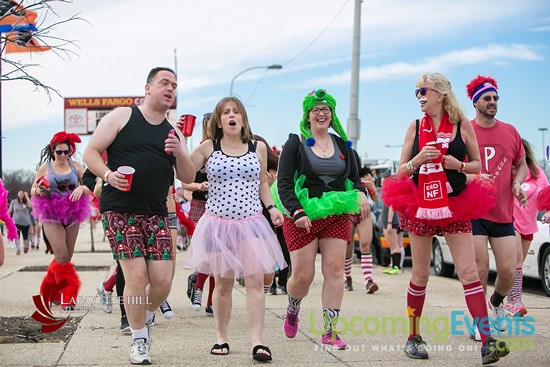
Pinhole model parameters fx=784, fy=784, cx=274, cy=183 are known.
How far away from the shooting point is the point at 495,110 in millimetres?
6867

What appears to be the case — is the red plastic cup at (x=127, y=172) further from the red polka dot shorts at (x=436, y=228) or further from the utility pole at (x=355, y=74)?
the utility pole at (x=355, y=74)

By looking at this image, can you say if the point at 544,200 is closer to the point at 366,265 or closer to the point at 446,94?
the point at 446,94

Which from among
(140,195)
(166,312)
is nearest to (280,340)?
(166,312)

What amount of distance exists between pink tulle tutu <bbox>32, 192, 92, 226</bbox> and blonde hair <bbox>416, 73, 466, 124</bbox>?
4359mm

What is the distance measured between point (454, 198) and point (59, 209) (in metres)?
4.54

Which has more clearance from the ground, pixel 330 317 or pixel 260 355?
pixel 330 317

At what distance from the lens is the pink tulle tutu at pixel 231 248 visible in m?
5.96

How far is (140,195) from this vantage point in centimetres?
565

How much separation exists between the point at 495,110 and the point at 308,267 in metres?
2.18

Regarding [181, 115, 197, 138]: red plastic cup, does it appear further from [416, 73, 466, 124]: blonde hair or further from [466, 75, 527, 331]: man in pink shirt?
[466, 75, 527, 331]: man in pink shirt

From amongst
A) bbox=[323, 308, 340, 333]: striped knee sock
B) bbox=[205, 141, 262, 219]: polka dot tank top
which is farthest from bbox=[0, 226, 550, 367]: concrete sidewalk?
bbox=[205, 141, 262, 219]: polka dot tank top

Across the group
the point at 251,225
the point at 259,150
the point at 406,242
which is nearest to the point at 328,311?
the point at 251,225

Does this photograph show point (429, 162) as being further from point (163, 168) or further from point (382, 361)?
point (163, 168)

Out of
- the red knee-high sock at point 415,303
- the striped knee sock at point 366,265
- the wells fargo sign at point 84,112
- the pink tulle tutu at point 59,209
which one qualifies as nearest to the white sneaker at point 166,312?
the pink tulle tutu at point 59,209
